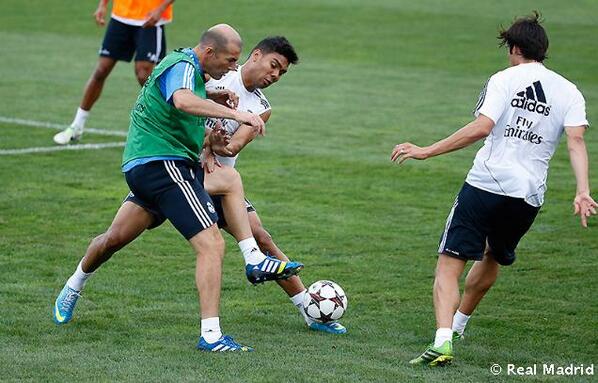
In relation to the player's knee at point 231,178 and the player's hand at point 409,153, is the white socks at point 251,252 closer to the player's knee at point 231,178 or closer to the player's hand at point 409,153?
the player's knee at point 231,178

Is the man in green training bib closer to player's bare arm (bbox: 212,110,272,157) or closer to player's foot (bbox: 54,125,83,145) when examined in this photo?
player's bare arm (bbox: 212,110,272,157)

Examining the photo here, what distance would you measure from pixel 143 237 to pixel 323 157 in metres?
4.05

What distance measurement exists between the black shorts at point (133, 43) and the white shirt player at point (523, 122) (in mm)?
8635

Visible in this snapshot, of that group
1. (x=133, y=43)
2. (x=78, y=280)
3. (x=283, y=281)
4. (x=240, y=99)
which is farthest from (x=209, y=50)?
(x=133, y=43)

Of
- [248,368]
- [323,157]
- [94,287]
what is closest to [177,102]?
[248,368]

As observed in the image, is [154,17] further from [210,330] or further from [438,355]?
[438,355]

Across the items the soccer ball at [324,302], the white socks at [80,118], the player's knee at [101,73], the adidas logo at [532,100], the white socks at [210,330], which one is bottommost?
the white socks at [80,118]

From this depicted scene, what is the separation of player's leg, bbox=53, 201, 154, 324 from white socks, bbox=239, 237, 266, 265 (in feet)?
2.14

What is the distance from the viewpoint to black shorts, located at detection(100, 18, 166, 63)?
15766 mm

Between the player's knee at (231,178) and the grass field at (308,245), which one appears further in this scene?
the player's knee at (231,178)

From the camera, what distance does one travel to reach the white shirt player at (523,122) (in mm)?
7625

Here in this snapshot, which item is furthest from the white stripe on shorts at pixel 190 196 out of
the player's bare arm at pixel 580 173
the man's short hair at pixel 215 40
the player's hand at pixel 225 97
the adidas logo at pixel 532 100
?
the player's bare arm at pixel 580 173

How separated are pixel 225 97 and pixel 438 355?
228 cm

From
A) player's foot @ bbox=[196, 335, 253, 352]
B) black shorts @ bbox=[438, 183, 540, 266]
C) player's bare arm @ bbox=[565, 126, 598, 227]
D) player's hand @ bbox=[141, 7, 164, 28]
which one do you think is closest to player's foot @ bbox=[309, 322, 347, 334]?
player's foot @ bbox=[196, 335, 253, 352]
